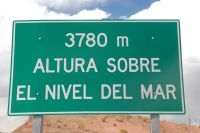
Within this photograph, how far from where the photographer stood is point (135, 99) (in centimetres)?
→ 707

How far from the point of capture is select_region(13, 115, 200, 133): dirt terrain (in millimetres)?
53938

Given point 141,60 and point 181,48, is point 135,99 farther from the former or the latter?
point 181,48

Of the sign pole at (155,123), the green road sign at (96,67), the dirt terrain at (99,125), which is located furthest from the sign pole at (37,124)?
the dirt terrain at (99,125)

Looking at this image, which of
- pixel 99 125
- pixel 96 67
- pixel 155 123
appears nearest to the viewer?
pixel 155 123

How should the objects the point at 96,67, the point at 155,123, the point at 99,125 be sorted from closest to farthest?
the point at 155,123
the point at 96,67
the point at 99,125

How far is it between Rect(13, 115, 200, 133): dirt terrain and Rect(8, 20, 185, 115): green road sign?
138 ft

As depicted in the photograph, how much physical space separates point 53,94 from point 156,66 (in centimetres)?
177

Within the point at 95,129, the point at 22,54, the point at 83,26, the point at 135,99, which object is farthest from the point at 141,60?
the point at 95,129

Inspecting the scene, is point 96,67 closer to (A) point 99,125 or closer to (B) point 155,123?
(B) point 155,123

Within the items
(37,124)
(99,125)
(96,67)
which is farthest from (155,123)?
(99,125)

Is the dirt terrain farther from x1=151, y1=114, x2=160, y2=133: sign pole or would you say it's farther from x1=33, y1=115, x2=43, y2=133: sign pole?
x1=151, y1=114, x2=160, y2=133: sign pole

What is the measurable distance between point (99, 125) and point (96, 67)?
52861mm

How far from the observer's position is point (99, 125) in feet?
195

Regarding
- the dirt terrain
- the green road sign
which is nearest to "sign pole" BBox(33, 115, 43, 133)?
the green road sign
